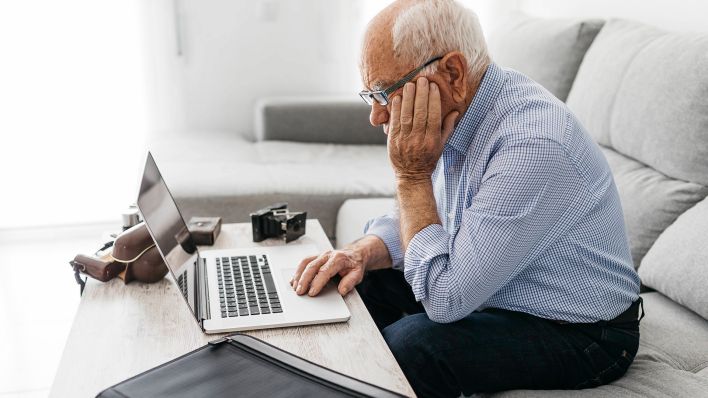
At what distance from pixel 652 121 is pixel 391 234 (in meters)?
0.76

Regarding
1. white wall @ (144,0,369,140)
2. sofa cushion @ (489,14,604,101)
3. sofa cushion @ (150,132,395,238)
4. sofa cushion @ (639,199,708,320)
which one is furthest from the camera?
white wall @ (144,0,369,140)

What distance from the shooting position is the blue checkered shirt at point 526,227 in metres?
1.01

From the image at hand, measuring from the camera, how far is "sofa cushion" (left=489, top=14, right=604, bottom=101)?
2096mm

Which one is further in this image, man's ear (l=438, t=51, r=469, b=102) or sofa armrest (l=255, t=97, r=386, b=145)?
sofa armrest (l=255, t=97, r=386, b=145)

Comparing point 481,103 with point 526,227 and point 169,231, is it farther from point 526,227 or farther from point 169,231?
point 169,231

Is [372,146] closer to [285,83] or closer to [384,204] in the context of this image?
[285,83]

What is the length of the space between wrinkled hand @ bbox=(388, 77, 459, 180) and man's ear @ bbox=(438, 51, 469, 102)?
3 centimetres

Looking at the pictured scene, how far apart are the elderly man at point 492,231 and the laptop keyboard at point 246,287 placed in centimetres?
7

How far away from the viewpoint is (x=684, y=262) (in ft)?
4.48

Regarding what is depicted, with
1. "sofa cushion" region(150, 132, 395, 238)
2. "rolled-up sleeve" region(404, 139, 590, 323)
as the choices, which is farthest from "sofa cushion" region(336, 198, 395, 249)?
"rolled-up sleeve" region(404, 139, 590, 323)

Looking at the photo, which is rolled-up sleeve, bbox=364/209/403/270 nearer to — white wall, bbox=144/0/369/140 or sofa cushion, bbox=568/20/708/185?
sofa cushion, bbox=568/20/708/185

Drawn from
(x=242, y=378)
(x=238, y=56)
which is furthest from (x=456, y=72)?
(x=238, y=56)

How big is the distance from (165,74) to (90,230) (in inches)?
34.0

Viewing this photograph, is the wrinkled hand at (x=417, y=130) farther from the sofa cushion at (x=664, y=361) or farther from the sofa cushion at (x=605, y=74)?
the sofa cushion at (x=605, y=74)
